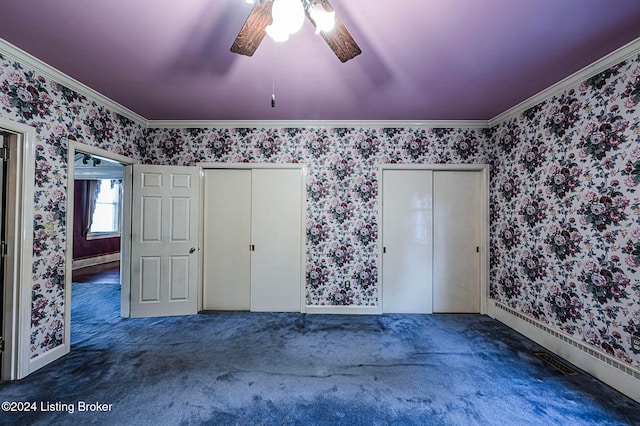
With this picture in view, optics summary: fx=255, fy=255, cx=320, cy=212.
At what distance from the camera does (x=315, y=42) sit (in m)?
1.74

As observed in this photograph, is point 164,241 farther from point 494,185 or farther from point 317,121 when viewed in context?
point 494,185

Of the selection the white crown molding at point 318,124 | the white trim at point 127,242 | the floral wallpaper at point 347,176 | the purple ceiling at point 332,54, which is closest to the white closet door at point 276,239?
the floral wallpaper at point 347,176

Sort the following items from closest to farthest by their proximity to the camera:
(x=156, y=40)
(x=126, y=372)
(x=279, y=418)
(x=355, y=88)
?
(x=279, y=418) → (x=156, y=40) → (x=126, y=372) → (x=355, y=88)

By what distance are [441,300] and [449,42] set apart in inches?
112

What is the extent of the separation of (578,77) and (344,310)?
3192 millimetres

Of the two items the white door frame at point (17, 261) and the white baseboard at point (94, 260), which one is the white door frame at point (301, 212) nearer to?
the white door frame at point (17, 261)

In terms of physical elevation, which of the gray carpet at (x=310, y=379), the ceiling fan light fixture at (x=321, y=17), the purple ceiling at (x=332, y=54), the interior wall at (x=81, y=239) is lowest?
the gray carpet at (x=310, y=379)

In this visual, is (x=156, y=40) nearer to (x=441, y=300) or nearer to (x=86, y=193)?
(x=441, y=300)

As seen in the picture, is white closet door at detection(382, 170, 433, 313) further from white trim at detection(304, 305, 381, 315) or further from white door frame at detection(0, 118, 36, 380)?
white door frame at detection(0, 118, 36, 380)

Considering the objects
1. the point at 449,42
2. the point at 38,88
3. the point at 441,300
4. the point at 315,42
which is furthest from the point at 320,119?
the point at 441,300

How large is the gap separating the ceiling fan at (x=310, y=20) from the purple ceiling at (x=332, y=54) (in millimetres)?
291

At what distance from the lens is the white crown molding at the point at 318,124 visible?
3.21 metres

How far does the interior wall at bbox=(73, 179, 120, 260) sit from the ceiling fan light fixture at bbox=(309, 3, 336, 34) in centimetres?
741

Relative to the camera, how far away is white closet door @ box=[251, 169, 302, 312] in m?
3.27
